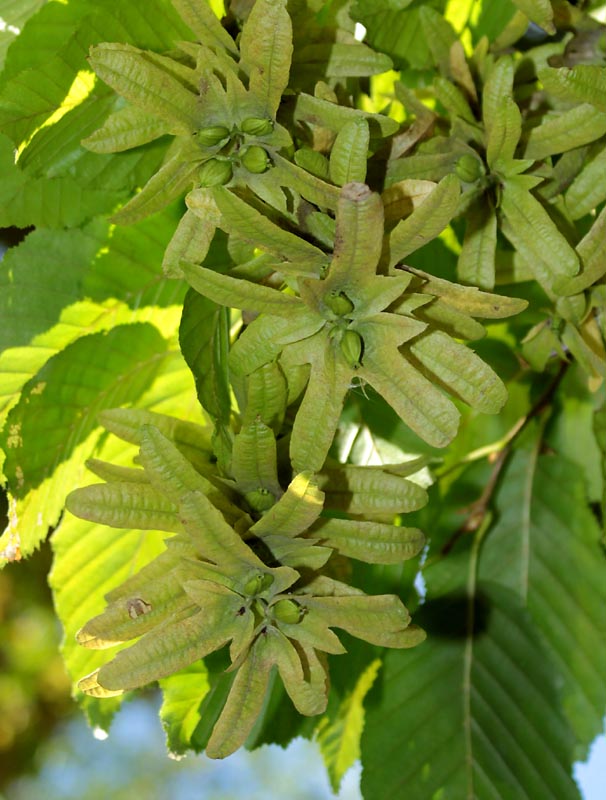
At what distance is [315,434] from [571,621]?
712 mm

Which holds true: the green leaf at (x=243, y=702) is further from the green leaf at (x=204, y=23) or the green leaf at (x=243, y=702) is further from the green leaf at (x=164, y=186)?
the green leaf at (x=204, y=23)

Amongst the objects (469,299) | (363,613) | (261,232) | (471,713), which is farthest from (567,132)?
(471,713)

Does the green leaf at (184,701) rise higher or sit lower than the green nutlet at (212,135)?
lower

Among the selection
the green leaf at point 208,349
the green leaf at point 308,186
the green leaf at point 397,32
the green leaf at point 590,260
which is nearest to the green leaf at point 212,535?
the green leaf at point 208,349

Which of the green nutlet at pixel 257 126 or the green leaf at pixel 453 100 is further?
the green leaf at pixel 453 100

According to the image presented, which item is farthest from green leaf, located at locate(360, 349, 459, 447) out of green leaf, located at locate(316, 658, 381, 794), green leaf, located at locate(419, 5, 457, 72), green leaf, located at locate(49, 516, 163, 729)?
green leaf, located at locate(316, 658, 381, 794)

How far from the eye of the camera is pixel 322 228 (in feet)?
2.46

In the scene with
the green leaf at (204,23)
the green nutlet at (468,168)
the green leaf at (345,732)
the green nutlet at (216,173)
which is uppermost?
the green leaf at (204,23)

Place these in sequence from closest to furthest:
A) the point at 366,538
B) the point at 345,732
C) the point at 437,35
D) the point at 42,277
Result: 1. the point at 366,538
2. the point at 437,35
3. the point at 42,277
4. the point at 345,732

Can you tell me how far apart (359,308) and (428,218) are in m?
0.09

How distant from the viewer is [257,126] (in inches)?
29.8

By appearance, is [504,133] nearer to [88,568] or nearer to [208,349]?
[208,349]

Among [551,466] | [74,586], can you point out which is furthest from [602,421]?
[74,586]

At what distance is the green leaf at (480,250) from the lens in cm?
85
